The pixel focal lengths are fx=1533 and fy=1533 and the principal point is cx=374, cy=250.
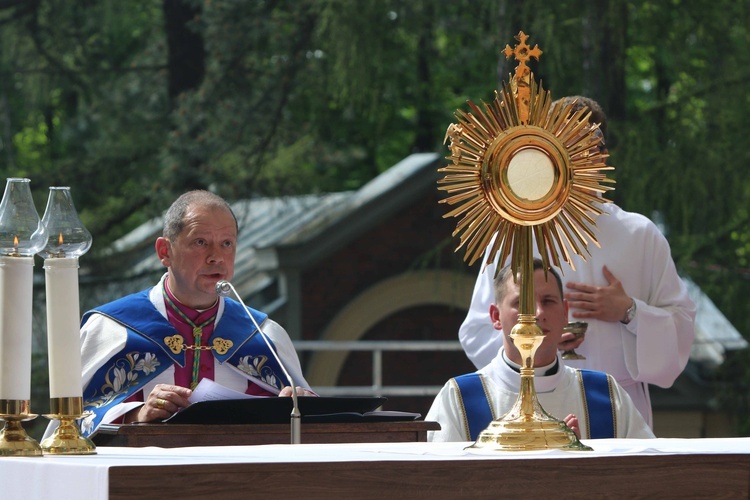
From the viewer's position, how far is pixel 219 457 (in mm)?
3137

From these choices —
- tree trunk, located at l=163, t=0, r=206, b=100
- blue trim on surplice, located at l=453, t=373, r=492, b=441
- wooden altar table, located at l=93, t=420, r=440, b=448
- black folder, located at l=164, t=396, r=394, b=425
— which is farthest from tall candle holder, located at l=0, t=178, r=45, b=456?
tree trunk, located at l=163, t=0, r=206, b=100

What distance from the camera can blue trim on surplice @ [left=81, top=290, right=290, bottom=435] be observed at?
17.2ft

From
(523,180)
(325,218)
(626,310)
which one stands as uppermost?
(325,218)

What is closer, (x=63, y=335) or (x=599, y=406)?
(x=63, y=335)

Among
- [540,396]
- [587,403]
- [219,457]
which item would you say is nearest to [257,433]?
[219,457]

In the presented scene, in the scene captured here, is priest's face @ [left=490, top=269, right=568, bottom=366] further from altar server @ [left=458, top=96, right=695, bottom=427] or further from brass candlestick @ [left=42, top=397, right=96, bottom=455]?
brass candlestick @ [left=42, top=397, right=96, bottom=455]

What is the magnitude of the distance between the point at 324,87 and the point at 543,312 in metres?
8.94

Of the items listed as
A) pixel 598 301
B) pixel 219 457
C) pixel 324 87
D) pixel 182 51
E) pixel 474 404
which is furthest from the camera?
pixel 182 51

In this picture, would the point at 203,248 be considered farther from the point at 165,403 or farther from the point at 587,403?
the point at 587,403

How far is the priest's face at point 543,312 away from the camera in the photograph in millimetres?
4879

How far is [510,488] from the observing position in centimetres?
311

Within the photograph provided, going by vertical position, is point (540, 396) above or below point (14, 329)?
below

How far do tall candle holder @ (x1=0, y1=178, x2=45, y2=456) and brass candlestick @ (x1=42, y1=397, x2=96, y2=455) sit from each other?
0.04 metres

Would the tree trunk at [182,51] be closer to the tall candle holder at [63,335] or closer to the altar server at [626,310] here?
the altar server at [626,310]
